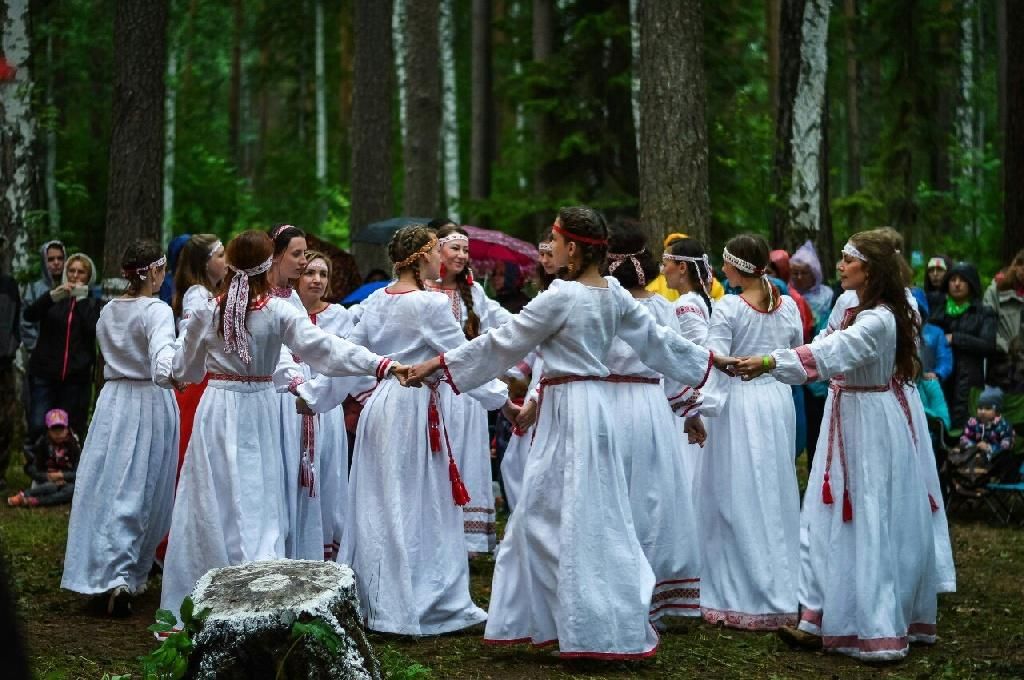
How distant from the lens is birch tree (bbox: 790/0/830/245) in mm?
13633

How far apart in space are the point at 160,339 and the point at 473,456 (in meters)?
2.39

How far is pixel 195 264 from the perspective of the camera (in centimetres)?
759

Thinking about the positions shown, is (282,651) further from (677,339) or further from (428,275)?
(428,275)

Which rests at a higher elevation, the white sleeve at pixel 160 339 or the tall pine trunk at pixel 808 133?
the tall pine trunk at pixel 808 133

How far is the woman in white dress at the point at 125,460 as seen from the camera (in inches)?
292

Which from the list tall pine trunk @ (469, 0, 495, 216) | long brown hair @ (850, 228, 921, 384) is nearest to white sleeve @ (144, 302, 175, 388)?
long brown hair @ (850, 228, 921, 384)

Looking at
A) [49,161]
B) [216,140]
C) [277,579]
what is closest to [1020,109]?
[277,579]

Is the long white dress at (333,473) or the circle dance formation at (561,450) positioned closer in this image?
the circle dance formation at (561,450)

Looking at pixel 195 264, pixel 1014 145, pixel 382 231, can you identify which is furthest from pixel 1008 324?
pixel 195 264

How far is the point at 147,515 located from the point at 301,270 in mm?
1668

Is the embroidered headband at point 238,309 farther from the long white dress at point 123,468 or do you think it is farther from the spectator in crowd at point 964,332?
the spectator in crowd at point 964,332

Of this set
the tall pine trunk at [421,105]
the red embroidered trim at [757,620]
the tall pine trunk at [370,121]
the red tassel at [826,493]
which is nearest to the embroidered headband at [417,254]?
the red tassel at [826,493]

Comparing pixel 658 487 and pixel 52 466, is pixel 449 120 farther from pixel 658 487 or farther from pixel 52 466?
pixel 658 487

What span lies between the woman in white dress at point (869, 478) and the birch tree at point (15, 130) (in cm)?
878
